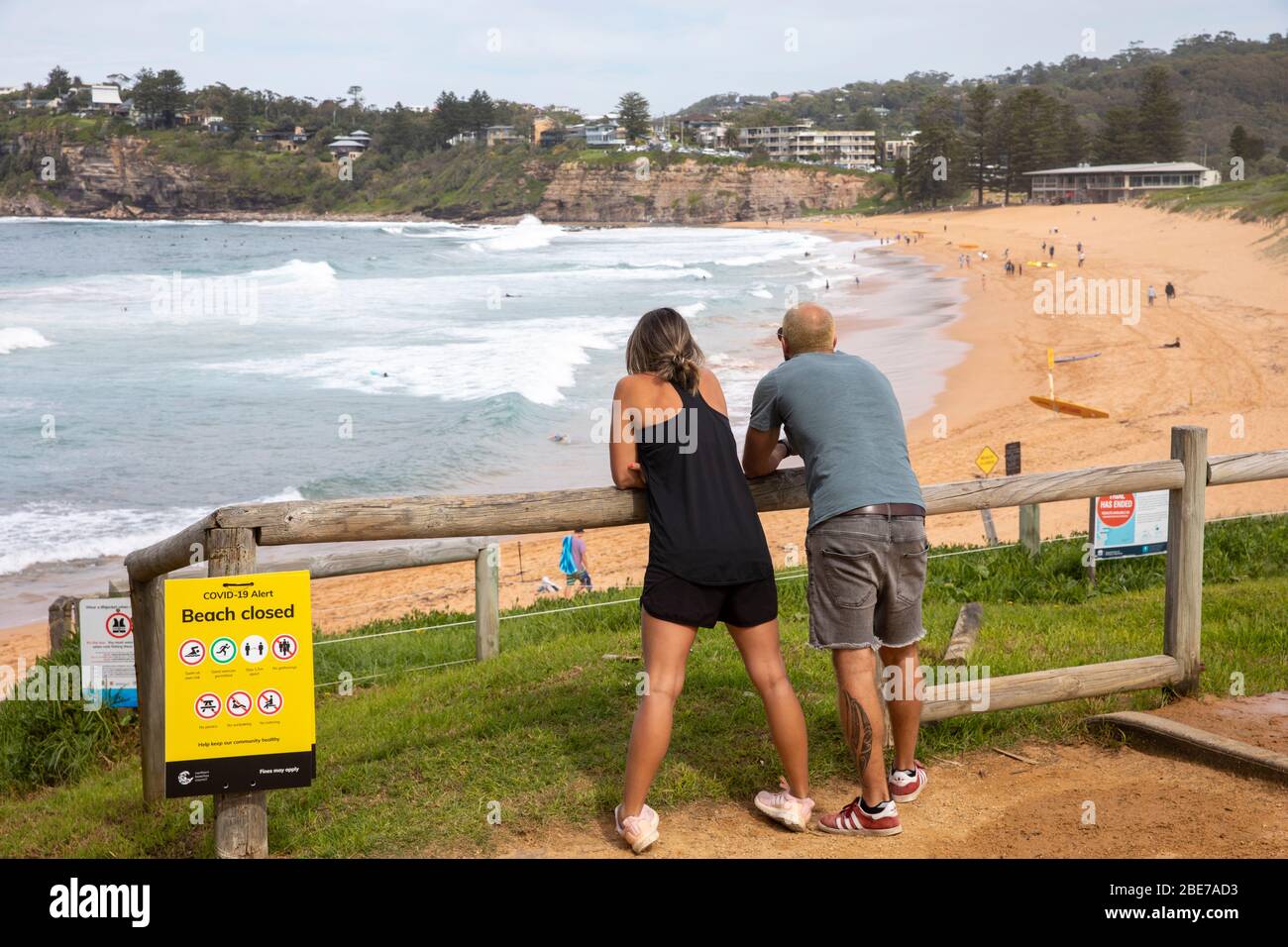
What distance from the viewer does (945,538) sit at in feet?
43.8

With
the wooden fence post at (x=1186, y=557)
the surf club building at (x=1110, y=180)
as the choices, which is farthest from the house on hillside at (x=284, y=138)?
the wooden fence post at (x=1186, y=557)

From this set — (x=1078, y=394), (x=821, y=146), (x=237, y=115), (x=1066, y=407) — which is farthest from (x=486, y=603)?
(x=237, y=115)

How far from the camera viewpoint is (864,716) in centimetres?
411

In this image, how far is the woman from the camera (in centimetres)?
392

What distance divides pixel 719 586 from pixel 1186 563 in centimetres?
250

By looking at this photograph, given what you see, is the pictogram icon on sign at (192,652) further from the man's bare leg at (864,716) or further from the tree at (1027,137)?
the tree at (1027,137)

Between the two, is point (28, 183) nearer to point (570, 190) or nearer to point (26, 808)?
point (570, 190)

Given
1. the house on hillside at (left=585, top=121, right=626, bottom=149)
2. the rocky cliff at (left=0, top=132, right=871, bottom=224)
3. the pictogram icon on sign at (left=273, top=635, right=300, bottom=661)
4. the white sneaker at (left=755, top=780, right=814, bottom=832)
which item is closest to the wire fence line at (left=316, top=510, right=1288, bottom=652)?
the white sneaker at (left=755, top=780, right=814, bottom=832)

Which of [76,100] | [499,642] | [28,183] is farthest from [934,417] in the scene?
[76,100]

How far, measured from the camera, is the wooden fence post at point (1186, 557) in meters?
5.19

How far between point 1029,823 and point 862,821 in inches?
23.3

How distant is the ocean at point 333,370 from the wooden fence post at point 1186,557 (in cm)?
1184

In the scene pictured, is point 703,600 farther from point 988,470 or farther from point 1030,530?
point 988,470

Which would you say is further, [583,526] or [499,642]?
[499,642]
